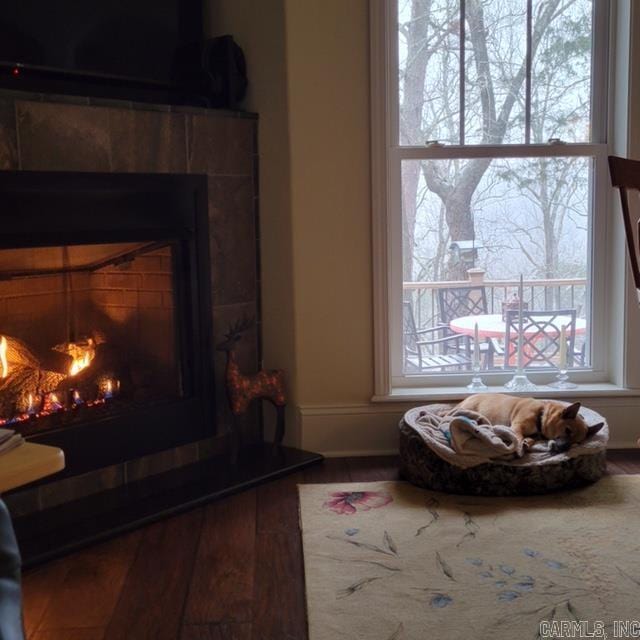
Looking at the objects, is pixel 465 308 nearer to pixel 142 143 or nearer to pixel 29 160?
pixel 142 143

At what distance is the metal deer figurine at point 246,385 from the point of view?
331cm

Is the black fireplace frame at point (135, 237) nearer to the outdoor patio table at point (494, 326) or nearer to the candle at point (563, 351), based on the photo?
the outdoor patio table at point (494, 326)

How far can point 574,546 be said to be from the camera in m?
2.58

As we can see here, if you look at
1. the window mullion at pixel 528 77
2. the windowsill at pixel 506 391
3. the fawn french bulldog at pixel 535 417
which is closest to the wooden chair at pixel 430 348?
the windowsill at pixel 506 391

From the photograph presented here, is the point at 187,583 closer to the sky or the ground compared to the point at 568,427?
closer to the ground

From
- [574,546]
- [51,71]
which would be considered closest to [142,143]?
[51,71]

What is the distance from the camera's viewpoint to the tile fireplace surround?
2773mm

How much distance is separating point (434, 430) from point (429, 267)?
2.31ft

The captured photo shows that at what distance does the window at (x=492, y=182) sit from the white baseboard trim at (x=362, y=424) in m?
0.15

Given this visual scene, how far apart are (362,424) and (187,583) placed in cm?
128

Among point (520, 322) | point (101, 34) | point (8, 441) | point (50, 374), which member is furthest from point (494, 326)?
point (8, 441)

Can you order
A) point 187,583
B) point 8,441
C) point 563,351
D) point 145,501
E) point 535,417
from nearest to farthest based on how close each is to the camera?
point 8,441 → point 187,583 → point 145,501 → point 535,417 → point 563,351

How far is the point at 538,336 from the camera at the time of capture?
361cm

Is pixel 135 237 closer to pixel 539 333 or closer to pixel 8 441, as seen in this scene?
pixel 8 441
